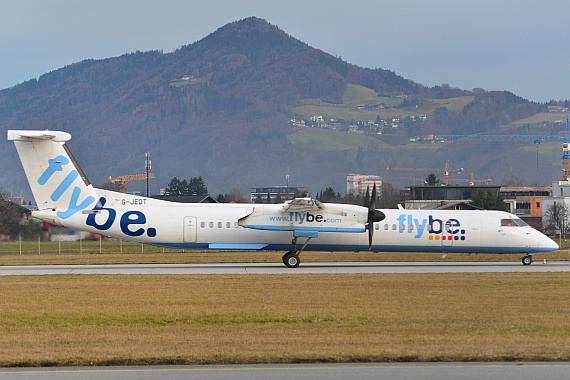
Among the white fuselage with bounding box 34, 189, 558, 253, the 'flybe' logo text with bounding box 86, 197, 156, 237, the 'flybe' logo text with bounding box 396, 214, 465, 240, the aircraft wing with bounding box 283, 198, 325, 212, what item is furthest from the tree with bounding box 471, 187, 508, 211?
Answer: the 'flybe' logo text with bounding box 86, 197, 156, 237

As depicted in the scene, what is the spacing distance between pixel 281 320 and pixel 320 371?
17.5 ft

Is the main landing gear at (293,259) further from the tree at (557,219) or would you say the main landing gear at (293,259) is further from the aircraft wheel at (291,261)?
the tree at (557,219)

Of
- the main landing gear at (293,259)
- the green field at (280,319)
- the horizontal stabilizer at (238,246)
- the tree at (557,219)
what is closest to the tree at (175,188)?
the tree at (557,219)

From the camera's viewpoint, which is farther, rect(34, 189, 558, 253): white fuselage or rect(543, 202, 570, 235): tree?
rect(543, 202, 570, 235): tree

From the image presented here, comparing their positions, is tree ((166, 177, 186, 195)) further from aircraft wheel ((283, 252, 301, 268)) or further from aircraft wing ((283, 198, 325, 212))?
aircraft wing ((283, 198, 325, 212))

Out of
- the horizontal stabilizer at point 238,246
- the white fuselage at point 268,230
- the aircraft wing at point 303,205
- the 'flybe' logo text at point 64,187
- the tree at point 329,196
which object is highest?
the tree at point 329,196

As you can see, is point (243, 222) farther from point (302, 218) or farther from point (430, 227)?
point (430, 227)

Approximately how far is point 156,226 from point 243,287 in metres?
10.7

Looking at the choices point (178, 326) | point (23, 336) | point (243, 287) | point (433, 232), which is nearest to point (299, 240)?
point (433, 232)

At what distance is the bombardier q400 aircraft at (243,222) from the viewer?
3238cm

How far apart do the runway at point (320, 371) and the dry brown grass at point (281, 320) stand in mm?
422

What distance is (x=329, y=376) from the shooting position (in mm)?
10570

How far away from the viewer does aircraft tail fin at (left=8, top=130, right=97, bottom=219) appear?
106 feet

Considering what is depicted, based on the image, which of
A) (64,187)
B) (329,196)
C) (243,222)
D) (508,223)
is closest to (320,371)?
(243,222)
